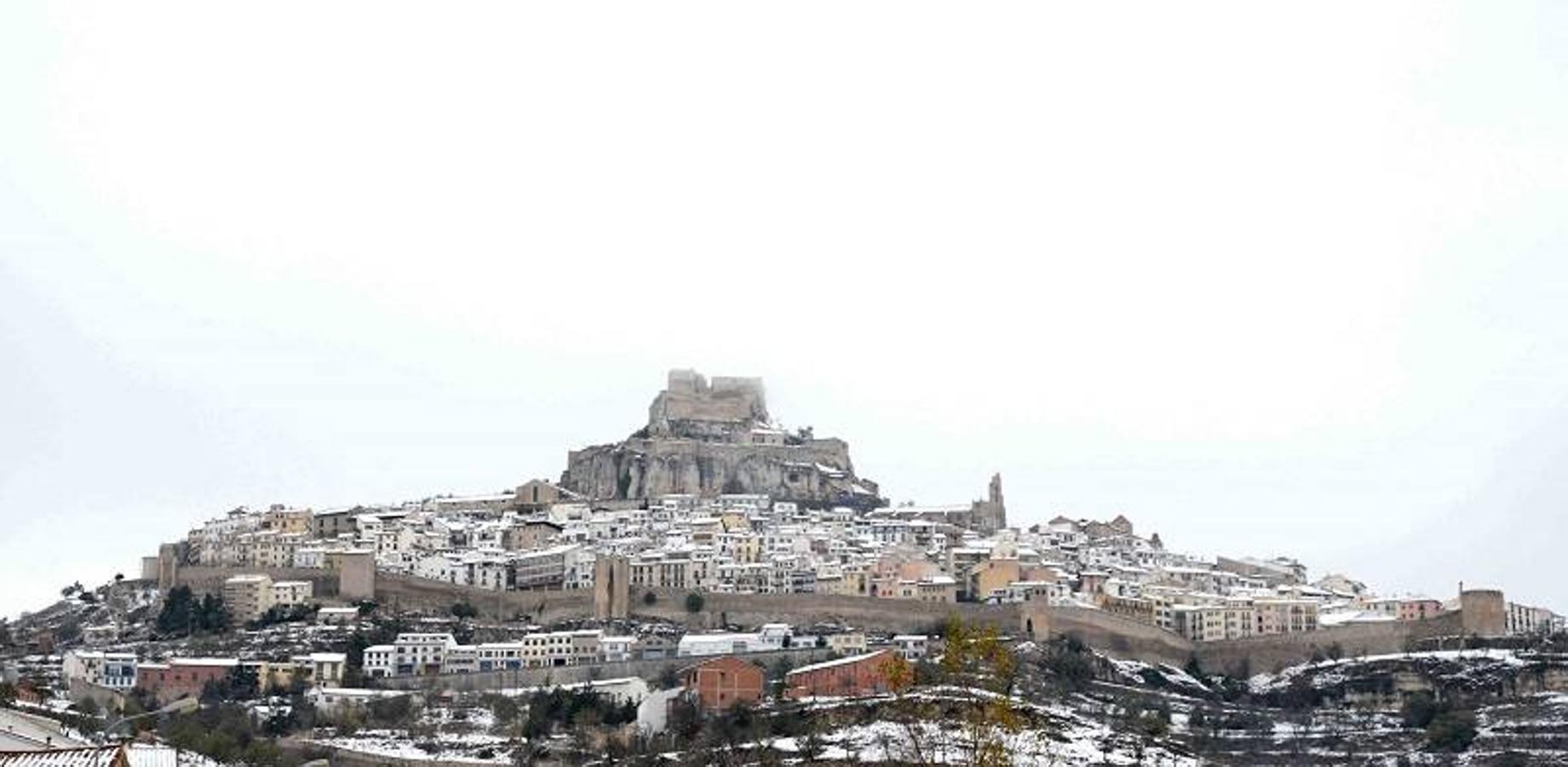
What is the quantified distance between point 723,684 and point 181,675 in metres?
14.0

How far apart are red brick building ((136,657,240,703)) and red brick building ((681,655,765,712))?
11.8 metres

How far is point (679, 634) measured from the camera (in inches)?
2598

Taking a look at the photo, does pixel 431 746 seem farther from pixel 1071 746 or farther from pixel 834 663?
pixel 1071 746

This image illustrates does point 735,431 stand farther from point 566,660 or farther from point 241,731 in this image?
point 241,731

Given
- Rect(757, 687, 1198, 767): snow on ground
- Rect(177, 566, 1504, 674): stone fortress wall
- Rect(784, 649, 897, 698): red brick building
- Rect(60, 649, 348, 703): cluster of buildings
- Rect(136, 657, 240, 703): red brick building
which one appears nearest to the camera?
Rect(757, 687, 1198, 767): snow on ground

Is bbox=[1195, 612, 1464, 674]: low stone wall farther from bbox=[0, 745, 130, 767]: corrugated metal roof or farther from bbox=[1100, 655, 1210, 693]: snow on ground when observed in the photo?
bbox=[0, 745, 130, 767]: corrugated metal roof

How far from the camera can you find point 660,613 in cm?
6869

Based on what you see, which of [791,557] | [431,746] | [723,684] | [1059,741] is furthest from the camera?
[791,557]

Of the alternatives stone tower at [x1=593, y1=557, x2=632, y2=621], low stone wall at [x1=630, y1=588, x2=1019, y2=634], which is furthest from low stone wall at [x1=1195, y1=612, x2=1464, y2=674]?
stone tower at [x1=593, y1=557, x2=632, y2=621]

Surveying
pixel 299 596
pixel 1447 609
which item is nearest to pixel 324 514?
pixel 299 596

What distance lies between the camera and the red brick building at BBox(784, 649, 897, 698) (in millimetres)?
56688

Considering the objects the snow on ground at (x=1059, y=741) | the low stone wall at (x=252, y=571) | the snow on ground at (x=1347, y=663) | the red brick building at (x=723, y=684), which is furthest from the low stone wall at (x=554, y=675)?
the snow on ground at (x=1347, y=663)

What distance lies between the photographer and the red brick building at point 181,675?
200 ft

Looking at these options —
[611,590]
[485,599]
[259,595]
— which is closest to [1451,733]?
[611,590]
